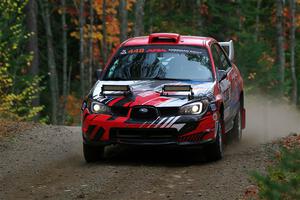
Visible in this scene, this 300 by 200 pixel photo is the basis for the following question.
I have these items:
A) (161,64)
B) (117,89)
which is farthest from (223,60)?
(117,89)

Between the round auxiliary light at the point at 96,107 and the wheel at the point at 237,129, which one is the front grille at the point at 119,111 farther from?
the wheel at the point at 237,129

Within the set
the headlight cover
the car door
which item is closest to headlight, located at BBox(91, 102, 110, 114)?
the headlight cover

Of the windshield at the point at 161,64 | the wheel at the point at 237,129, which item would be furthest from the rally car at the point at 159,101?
the wheel at the point at 237,129

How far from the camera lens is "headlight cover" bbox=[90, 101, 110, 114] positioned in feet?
33.8

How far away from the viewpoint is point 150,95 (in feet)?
33.8

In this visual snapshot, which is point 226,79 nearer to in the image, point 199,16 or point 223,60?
point 223,60

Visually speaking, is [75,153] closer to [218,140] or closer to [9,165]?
[9,165]

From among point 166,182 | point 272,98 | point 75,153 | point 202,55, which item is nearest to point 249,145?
point 202,55

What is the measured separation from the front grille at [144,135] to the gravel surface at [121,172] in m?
0.36

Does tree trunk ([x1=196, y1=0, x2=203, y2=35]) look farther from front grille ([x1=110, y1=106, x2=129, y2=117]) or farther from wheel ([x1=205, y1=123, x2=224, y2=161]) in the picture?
front grille ([x1=110, y1=106, x2=129, y2=117])

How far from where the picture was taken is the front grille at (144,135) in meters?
10.2

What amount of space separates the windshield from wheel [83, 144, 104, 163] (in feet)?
3.92

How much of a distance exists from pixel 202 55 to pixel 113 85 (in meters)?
1.85

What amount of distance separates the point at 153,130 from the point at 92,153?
1.10 meters
